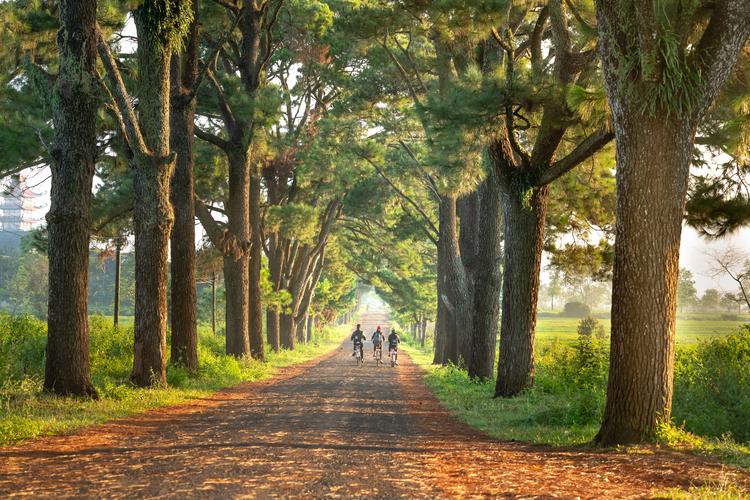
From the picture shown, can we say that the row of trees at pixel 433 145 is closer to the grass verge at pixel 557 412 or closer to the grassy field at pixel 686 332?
the grass verge at pixel 557 412

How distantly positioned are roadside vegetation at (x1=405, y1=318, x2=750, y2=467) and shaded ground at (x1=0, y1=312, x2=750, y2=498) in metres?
0.67

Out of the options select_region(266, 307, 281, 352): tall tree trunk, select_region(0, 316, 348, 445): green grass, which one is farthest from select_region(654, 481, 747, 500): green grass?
select_region(266, 307, 281, 352): tall tree trunk

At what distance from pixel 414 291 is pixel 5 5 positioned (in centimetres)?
4072

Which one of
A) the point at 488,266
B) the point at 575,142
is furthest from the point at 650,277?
the point at 488,266

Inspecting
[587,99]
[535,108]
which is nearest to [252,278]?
[535,108]

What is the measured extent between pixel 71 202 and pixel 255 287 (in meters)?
15.1

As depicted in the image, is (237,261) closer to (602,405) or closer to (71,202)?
(71,202)

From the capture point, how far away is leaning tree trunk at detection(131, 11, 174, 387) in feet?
49.4

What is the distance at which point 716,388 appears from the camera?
12.1m

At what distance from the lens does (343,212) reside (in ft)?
122

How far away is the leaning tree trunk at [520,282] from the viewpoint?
15055 mm

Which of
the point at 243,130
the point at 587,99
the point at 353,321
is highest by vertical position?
the point at 243,130

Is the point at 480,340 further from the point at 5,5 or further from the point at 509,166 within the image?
the point at 5,5

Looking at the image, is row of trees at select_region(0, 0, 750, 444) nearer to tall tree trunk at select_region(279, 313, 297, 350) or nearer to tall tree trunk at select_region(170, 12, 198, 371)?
tall tree trunk at select_region(170, 12, 198, 371)
